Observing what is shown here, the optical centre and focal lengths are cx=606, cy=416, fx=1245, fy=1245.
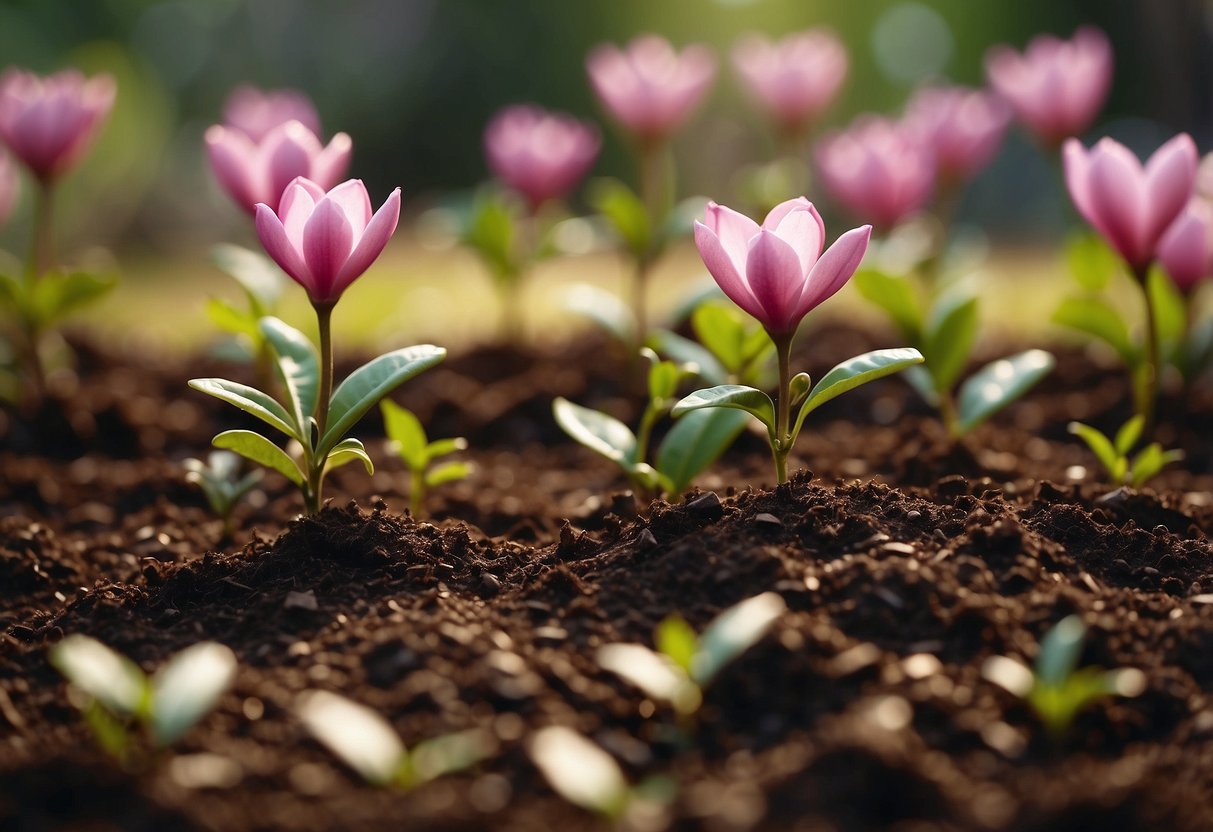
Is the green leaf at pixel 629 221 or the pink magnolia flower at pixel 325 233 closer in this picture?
the pink magnolia flower at pixel 325 233

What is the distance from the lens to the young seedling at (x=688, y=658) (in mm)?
1501

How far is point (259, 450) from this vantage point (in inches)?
83.0

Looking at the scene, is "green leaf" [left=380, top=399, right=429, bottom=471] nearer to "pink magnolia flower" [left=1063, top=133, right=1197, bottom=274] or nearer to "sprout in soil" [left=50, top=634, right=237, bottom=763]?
"sprout in soil" [left=50, top=634, right=237, bottom=763]

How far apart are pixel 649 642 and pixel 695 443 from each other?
2.31 ft

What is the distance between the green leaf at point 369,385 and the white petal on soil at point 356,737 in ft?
2.16

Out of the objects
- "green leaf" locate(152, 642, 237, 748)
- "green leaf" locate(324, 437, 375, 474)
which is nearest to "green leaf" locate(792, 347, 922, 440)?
"green leaf" locate(324, 437, 375, 474)

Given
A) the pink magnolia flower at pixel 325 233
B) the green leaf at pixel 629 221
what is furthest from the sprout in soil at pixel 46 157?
the pink magnolia flower at pixel 325 233

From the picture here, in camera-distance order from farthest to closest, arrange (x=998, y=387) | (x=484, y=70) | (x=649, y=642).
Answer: (x=484, y=70) < (x=998, y=387) < (x=649, y=642)

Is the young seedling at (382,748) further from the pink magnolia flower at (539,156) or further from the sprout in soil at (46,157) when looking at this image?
the pink magnolia flower at (539,156)

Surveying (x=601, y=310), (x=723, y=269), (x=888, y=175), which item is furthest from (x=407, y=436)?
(x=888, y=175)

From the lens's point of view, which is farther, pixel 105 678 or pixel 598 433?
pixel 598 433

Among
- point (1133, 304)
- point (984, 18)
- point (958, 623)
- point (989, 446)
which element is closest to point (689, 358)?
point (989, 446)

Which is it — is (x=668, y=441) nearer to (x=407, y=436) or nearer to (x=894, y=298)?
(x=407, y=436)

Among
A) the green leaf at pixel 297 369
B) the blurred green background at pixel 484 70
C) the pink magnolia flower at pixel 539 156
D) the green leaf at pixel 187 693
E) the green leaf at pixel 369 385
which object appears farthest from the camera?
the blurred green background at pixel 484 70
